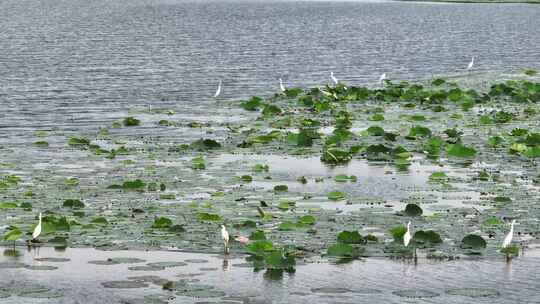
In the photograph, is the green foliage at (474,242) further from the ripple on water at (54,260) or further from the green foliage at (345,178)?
the ripple on water at (54,260)

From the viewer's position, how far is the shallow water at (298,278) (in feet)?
50.2

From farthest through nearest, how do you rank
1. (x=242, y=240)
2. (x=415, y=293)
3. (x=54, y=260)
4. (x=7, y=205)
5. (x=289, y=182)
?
(x=289, y=182)
(x=7, y=205)
(x=242, y=240)
(x=54, y=260)
(x=415, y=293)

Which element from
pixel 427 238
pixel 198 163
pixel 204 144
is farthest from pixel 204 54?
pixel 427 238

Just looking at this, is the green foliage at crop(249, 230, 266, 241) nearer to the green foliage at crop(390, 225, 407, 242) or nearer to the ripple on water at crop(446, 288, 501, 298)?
the green foliage at crop(390, 225, 407, 242)

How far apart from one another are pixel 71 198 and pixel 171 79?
27052 millimetres

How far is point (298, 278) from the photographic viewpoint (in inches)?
639

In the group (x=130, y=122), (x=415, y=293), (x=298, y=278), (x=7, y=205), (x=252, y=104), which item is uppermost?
(x=252, y=104)

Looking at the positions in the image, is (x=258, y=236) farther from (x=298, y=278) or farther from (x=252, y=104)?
(x=252, y=104)

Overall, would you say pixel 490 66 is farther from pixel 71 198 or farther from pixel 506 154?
pixel 71 198

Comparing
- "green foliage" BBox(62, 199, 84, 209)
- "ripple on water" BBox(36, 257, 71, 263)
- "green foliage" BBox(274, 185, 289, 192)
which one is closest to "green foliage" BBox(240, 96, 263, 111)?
"green foliage" BBox(274, 185, 289, 192)

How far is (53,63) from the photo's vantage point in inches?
2144

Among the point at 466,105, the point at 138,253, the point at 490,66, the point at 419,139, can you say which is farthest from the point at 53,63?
the point at 138,253

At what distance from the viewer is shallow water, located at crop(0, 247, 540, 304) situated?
50.2ft

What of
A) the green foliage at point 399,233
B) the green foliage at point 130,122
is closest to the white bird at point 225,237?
the green foliage at point 399,233
